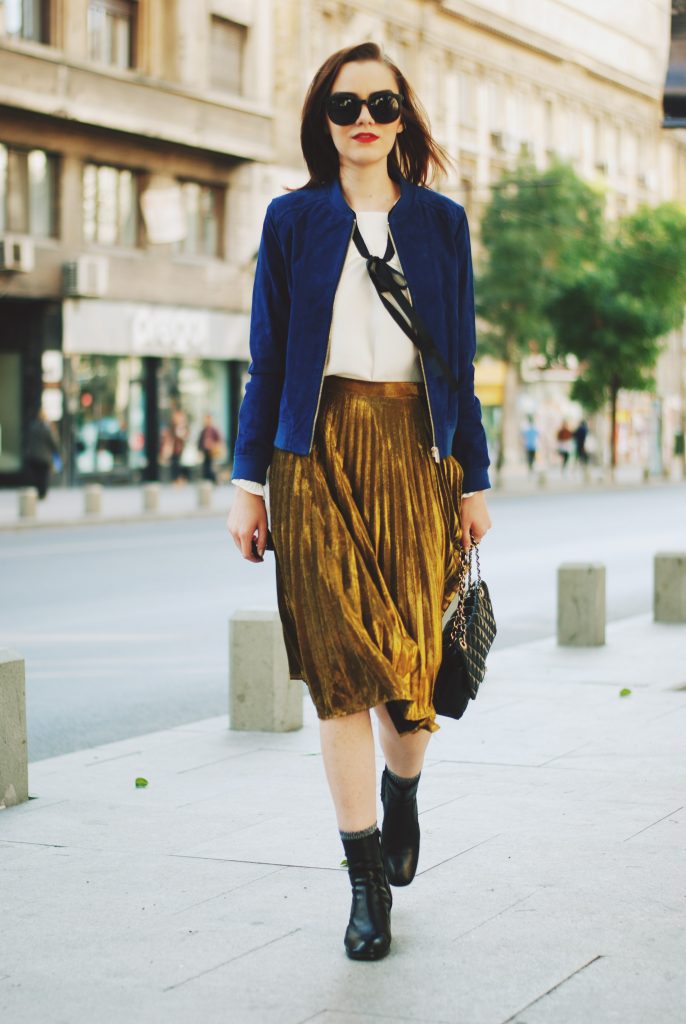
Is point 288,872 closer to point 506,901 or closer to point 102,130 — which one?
point 506,901

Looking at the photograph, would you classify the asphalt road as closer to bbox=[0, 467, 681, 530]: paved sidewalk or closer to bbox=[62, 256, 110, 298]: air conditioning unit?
bbox=[0, 467, 681, 530]: paved sidewalk

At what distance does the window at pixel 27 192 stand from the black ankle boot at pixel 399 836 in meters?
31.5

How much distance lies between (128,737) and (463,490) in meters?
3.60

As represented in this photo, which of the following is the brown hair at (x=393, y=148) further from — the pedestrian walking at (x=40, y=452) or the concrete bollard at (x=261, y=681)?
the pedestrian walking at (x=40, y=452)

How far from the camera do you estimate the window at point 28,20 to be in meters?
34.0

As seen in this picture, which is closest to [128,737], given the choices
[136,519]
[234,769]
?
[234,769]

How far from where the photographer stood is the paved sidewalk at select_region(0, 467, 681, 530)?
25672mm

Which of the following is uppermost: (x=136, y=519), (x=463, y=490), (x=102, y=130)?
(x=102, y=130)

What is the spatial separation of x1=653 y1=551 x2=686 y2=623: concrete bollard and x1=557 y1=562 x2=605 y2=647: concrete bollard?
129 cm

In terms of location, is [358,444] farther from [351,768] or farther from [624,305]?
[624,305]

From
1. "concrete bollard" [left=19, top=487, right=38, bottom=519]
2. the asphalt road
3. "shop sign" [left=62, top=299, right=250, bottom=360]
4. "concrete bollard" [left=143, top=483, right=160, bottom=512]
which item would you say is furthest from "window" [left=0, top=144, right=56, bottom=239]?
the asphalt road

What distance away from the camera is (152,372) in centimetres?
3822

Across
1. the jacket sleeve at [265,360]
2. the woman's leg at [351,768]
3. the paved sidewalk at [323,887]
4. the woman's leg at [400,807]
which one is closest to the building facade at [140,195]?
the paved sidewalk at [323,887]

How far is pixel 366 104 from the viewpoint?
163 inches
